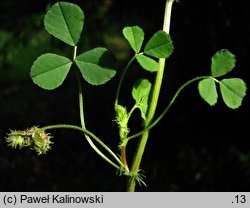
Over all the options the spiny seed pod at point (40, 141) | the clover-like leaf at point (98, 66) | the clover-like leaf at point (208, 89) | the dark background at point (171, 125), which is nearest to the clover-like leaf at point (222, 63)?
the clover-like leaf at point (208, 89)

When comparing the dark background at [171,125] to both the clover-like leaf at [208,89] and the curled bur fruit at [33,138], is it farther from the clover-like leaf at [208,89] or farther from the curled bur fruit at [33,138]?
the curled bur fruit at [33,138]

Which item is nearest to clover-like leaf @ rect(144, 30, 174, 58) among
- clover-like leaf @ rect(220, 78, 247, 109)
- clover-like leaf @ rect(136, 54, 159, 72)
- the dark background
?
clover-like leaf @ rect(136, 54, 159, 72)

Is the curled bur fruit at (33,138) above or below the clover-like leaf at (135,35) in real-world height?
below

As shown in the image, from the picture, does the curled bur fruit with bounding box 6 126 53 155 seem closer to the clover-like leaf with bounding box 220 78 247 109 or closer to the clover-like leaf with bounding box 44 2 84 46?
the clover-like leaf with bounding box 44 2 84 46

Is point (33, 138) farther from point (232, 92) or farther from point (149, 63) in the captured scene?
point (232, 92)

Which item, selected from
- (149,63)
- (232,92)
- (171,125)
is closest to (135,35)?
(149,63)

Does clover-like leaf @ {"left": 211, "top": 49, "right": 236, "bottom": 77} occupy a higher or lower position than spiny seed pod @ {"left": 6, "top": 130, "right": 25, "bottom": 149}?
higher
